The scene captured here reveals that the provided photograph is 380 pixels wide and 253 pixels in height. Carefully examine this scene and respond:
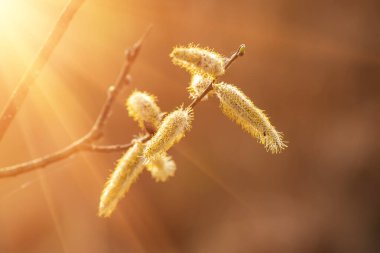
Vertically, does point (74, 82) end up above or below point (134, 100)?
below

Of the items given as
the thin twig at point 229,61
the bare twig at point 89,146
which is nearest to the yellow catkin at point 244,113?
the thin twig at point 229,61

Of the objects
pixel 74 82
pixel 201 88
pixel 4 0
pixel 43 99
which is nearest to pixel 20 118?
pixel 43 99

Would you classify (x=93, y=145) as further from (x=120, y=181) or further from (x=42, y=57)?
(x=42, y=57)

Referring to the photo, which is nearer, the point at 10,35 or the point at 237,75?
the point at 10,35

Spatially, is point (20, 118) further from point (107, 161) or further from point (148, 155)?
point (148, 155)

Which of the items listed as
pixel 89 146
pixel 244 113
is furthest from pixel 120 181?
pixel 244 113

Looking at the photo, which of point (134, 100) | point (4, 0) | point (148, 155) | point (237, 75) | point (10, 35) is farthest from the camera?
point (237, 75)

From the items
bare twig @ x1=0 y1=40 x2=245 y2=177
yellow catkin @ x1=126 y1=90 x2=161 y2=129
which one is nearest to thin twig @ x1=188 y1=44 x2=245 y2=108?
bare twig @ x1=0 y1=40 x2=245 y2=177

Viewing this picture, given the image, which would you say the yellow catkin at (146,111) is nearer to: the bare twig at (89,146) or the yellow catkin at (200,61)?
the bare twig at (89,146)
